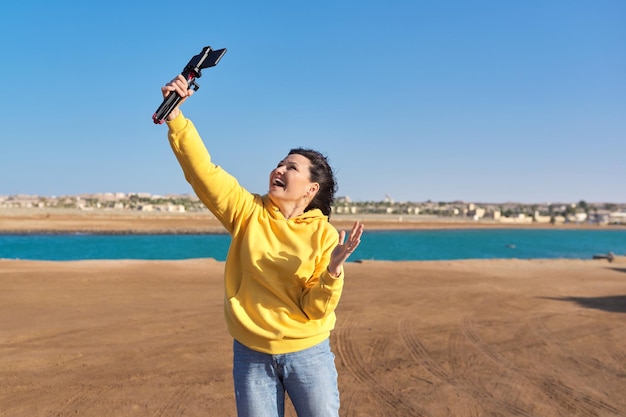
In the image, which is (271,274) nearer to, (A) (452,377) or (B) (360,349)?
(A) (452,377)

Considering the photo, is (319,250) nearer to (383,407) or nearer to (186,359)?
(383,407)

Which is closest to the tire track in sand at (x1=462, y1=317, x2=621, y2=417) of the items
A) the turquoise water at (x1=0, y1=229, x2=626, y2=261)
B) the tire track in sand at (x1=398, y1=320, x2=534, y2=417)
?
the tire track in sand at (x1=398, y1=320, x2=534, y2=417)

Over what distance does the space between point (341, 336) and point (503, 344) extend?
240cm

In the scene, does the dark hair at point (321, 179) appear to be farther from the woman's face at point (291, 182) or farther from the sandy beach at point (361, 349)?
the sandy beach at point (361, 349)

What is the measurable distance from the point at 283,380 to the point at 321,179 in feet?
3.46

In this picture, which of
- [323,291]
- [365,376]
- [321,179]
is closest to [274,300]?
[323,291]

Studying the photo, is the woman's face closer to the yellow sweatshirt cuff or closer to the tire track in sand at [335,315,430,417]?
the yellow sweatshirt cuff

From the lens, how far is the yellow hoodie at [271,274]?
2.55 metres

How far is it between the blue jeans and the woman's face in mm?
751

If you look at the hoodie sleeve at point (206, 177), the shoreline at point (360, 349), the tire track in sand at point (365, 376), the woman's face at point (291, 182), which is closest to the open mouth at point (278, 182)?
the woman's face at point (291, 182)

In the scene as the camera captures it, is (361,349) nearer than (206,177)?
No

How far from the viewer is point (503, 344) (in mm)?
8016

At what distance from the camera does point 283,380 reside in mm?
2637

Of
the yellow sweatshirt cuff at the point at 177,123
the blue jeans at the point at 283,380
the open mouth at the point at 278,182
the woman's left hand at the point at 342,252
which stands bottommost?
the blue jeans at the point at 283,380
